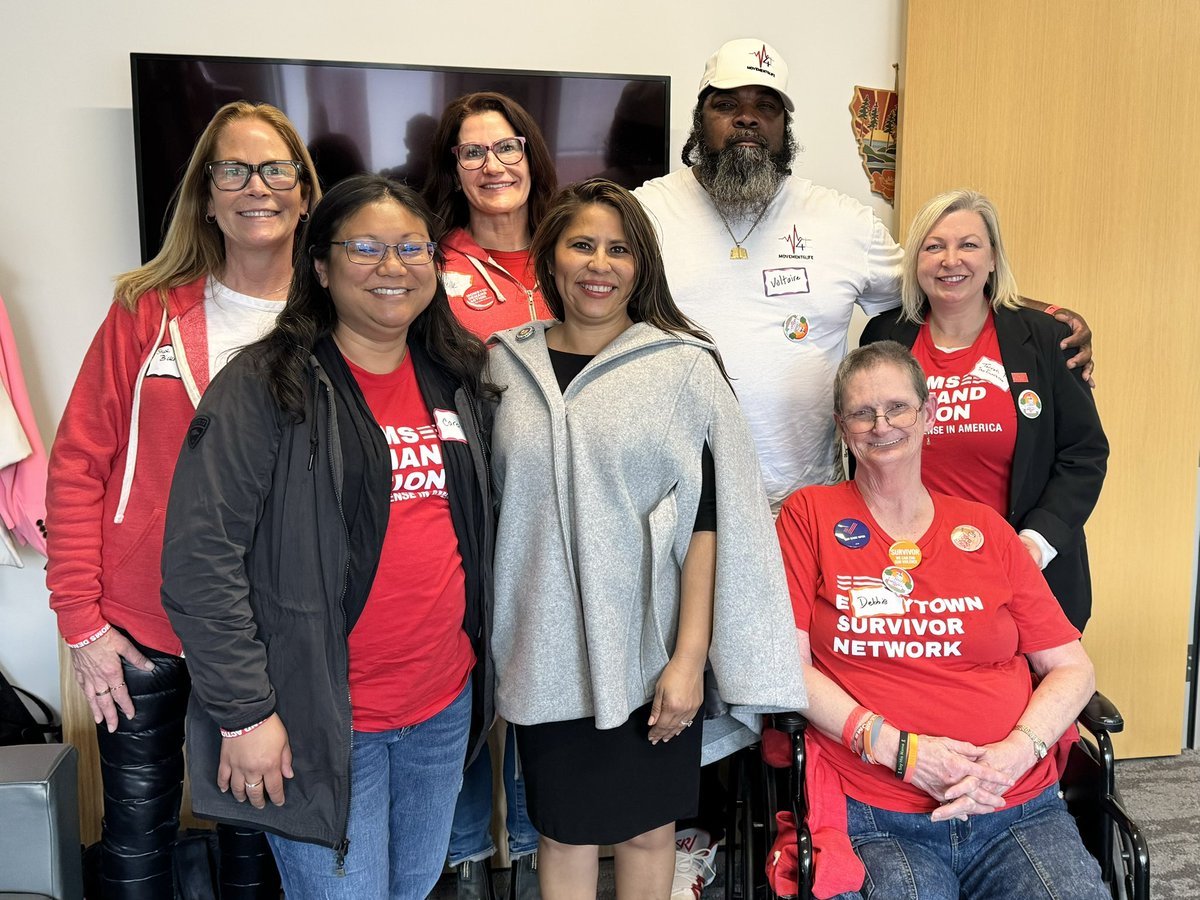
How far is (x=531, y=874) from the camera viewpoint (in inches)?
90.0

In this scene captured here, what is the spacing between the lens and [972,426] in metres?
2.20

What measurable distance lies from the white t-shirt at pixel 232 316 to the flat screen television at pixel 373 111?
41.0 inches

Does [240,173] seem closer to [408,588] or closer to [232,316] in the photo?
[232,316]

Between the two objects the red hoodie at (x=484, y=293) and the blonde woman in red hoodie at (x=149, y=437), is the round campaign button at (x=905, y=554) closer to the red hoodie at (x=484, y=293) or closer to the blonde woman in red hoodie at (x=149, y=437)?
the red hoodie at (x=484, y=293)

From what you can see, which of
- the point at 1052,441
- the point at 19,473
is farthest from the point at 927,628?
the point at 19,473

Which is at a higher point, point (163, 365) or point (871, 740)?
point (163, 365)

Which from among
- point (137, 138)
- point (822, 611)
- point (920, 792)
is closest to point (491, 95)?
point (137, 138)

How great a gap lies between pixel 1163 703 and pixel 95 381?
3.53 metres

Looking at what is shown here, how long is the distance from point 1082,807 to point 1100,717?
0.62 feet

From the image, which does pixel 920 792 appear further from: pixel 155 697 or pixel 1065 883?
pixel 155 697

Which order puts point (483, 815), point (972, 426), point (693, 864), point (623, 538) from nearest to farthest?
point (623, 538) → point (483, 815) → point (972, 426) → point (693, 864)

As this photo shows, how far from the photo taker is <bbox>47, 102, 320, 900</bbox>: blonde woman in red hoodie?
1.75m

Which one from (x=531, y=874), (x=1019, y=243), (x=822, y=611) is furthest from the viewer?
(x=1019, y=243)

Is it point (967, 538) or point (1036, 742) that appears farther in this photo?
point (967, 538)
